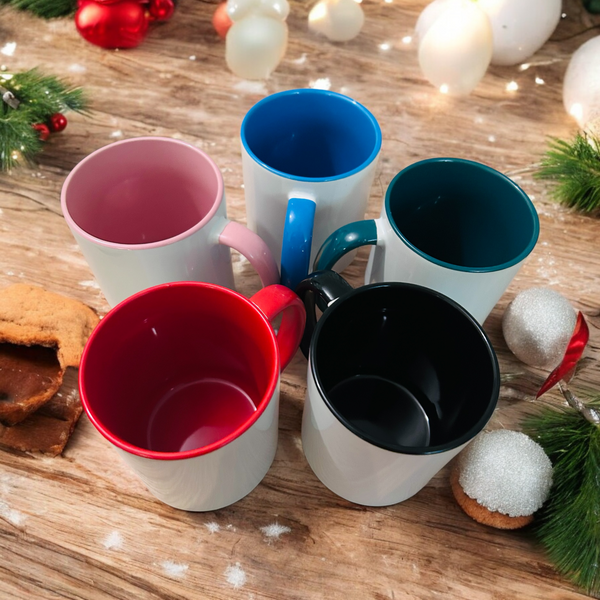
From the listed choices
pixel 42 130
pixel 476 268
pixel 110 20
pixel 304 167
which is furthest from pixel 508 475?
pixel 110 20

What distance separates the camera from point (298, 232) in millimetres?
477

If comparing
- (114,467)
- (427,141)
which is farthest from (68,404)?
(427,141)

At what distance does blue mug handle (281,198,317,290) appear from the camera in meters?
0.48

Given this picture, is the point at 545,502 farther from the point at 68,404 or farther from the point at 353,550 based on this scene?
the point at 68,404

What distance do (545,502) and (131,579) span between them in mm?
329

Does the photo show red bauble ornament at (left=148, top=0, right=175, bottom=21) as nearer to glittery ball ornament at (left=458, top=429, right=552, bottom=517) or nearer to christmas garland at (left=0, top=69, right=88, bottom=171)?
christmas garland at (left=0, top=69, right=88, bottom=171)

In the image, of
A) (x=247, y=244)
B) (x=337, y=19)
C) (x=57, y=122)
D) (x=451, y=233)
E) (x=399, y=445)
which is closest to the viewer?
(x=399, y=445)

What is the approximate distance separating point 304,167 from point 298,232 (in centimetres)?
19

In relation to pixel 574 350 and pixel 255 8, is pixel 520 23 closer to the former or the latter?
pixel 255 8

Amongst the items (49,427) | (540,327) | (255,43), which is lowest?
(49,427)

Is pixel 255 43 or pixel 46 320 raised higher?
→ pixel 255 43

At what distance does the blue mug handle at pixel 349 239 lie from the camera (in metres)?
0.48

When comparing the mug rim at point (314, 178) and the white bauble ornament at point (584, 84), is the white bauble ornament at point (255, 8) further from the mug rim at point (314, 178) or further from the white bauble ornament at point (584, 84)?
the white bauble ornament at point (584, 84)

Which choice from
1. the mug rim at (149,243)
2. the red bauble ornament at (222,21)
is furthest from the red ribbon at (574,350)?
the red bauble ornament at (222,21)
